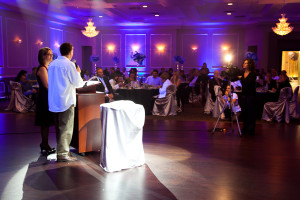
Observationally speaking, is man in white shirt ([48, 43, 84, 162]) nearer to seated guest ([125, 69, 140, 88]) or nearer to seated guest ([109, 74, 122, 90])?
seated guest ([109, 74, 122, 90])

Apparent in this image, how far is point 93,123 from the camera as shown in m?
4.54

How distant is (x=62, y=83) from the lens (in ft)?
13.2

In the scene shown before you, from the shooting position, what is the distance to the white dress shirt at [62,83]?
401 centimetres

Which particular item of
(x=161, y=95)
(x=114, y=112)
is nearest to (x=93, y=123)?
(x=114, y=112)

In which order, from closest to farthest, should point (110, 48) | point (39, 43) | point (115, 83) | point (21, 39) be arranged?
point (115, 83), point (21, 39), point (39, 43), point (110, 48)

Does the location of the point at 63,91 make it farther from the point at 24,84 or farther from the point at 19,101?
the point at 24,84

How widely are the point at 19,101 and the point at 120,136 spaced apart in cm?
620

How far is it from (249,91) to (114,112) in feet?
11.2

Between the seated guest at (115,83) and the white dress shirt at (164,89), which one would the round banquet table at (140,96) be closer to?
the seated guest at (115,83)

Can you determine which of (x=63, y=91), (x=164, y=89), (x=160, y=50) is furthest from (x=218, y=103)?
(x=160, y=50)

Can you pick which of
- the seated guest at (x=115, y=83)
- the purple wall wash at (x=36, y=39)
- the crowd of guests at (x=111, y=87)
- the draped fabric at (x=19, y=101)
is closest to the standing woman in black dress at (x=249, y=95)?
the crowd of guests at (x=111, y=87)

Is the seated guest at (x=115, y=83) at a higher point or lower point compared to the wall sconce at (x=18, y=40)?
lower

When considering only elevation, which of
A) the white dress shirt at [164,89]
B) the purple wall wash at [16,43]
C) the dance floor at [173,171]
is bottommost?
the dance floor at [173,171]

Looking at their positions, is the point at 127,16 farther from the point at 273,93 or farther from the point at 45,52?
the point at 45,52
